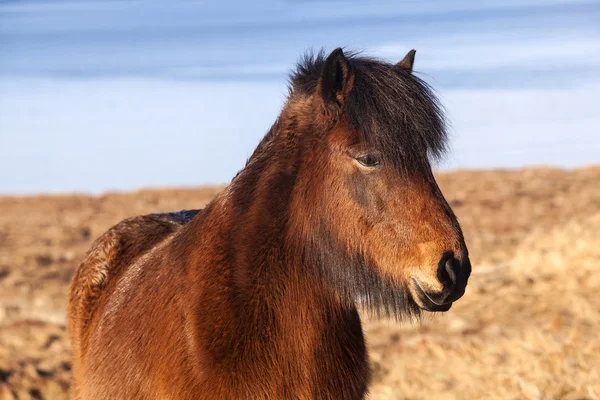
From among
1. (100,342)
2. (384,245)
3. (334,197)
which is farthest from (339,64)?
(100,342)

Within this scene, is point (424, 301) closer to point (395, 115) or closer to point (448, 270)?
point (448, 270)

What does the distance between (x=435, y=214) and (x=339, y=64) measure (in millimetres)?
745

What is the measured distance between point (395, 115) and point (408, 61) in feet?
2.30

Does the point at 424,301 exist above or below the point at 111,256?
above

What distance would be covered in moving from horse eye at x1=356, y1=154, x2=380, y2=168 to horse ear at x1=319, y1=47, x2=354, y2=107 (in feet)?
0.85

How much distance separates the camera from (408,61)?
3809 mm

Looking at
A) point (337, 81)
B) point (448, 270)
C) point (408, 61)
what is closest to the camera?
point (448, 270)

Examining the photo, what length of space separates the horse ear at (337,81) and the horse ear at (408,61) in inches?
18.5

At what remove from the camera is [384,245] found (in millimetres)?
3150

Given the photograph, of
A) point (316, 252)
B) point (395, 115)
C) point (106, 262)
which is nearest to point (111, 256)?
point (106, 262)

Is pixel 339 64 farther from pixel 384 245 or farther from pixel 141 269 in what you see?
pixel 141 269

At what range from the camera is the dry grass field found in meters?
6.15

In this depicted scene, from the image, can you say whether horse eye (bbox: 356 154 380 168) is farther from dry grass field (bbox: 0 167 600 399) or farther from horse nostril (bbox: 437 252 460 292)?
dry grass field (bbox: 0 167 600 399)

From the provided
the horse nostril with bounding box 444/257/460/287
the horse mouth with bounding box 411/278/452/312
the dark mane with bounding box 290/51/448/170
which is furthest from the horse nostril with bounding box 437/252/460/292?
the dark mane with bounding box 290/51/448/170
